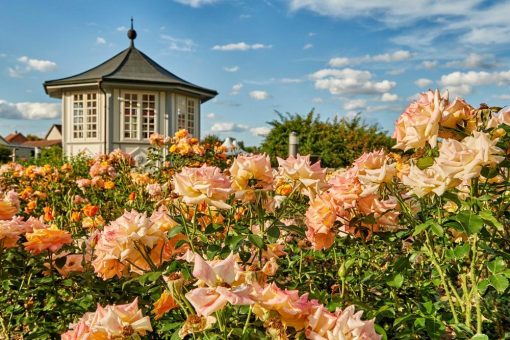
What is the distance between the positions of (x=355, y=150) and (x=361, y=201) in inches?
628

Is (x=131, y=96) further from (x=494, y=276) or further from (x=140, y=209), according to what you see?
(x=494, y=276)

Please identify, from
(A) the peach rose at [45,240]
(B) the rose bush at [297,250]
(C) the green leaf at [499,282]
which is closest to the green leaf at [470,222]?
(B) the rose bush at [297,250]

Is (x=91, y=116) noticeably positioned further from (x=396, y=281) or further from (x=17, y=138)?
(x=17, y=138)

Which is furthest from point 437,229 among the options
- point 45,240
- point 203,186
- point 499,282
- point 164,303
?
point 45,240

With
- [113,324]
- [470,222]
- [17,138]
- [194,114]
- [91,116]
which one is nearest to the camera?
[113,324]

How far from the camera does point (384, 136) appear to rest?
19.0 m

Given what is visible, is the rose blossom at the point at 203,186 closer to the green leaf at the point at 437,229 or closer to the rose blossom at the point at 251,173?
the rose blossom at the point at 251,173

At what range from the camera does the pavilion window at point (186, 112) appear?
58.0 ft

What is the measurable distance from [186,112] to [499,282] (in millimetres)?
16917

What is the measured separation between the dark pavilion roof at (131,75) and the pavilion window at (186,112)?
17.9 inches

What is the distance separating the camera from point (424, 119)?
170cm

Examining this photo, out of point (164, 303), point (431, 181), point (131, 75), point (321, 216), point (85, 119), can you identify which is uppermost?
point (131, 75)

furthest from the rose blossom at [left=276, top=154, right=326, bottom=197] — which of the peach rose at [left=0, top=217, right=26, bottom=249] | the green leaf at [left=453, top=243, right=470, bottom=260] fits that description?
the peach rose at [left=0, top=217, right=26, bottom=249]

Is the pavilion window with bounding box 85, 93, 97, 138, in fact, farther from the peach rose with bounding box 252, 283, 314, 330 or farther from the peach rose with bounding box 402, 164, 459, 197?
the peach rose with bounding box 252, 283, 314, 330
